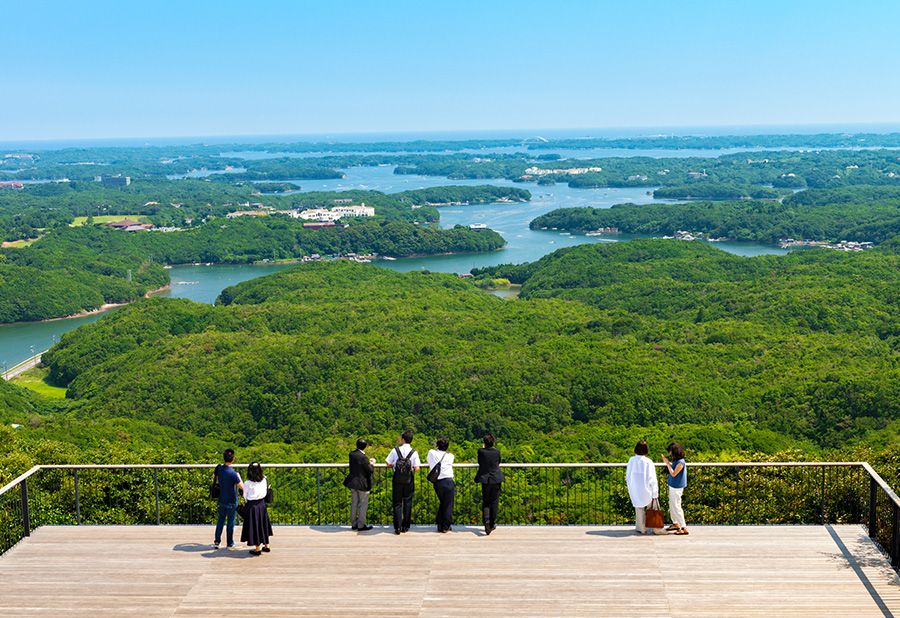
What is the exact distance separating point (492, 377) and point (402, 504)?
78.8 ft

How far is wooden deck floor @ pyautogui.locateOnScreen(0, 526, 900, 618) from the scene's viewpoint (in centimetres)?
696

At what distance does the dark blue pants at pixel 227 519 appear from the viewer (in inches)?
322

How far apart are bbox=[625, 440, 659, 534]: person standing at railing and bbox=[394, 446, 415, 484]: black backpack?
2082 millimetres

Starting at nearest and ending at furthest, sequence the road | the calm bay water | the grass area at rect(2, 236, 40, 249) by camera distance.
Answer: the road → the calm bay water → the grass area at rect(2, 236, 40, 249)

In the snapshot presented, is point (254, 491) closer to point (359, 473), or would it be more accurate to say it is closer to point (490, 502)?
point (359, 473)

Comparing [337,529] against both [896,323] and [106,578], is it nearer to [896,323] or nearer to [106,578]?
[106,578]

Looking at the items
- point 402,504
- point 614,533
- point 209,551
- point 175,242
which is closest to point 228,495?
point 209,551

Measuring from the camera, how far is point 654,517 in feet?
27.6

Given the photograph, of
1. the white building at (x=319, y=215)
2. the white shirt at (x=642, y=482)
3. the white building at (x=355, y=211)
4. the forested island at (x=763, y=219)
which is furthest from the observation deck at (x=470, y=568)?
the white building at (x=355, y=211)

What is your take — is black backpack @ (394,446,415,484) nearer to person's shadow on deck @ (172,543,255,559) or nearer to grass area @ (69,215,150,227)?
person's shadow on deck @ (172,543,255,559)

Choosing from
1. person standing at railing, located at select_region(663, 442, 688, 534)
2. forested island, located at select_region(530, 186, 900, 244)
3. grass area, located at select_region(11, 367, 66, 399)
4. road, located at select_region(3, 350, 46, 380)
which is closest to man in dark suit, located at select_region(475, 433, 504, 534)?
person standing at railing, located at select_region(663, 442, 688, 534)

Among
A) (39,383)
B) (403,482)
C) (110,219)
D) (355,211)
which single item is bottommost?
(39,383)

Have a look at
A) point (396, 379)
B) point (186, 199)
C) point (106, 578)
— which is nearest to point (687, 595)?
point (106, 578)

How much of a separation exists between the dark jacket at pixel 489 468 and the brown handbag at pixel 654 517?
1.41 meters
